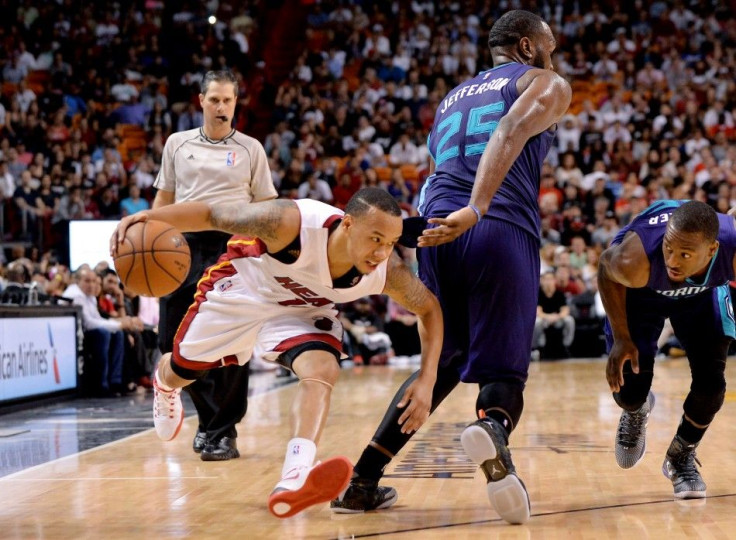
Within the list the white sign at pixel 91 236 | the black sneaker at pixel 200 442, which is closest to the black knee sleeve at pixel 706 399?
the black sneaker at pixel 200 442

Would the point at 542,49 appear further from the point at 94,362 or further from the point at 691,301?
the point at 94,362

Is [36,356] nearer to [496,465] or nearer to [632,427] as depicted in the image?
[632,427]

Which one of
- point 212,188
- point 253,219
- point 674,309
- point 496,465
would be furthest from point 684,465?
point 212,188

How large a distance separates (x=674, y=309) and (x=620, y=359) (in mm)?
333

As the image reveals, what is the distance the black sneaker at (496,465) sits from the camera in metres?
3.42

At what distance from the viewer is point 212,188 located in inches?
220

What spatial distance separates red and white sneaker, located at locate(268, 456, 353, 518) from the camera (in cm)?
327

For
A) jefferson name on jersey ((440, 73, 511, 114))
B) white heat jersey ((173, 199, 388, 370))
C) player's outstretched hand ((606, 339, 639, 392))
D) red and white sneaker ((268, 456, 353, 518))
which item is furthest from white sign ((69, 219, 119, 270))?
red and white sneaker ((268, 456, 353, 518))

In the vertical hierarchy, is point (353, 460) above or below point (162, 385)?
below

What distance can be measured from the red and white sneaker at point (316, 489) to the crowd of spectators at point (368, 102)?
33.9ft

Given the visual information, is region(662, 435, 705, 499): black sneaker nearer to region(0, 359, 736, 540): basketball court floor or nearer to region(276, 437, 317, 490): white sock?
region(0, 359, 736, 540): basketball court floor

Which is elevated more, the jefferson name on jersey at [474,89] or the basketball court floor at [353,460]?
the jefferson name on jersey at [474,89]

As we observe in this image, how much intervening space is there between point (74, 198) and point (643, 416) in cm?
1158

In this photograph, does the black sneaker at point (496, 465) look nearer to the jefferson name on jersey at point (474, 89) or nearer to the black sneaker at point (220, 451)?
the jefferson name on jersey at point (474, 89)
